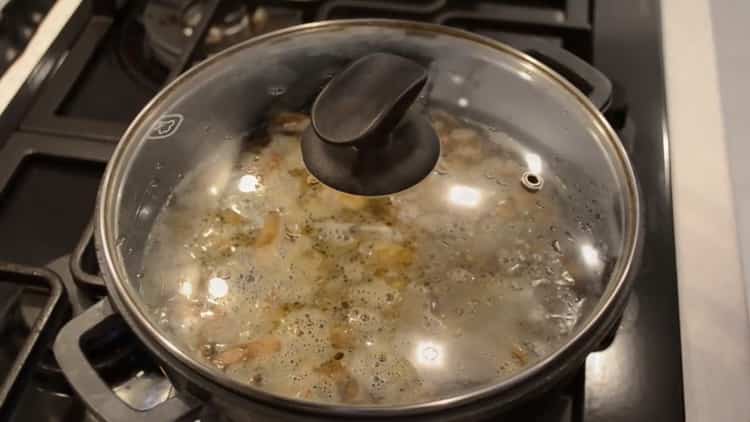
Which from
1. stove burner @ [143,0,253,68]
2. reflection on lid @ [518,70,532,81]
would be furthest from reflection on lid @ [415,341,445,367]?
stove burner @ [143,0,253,68]

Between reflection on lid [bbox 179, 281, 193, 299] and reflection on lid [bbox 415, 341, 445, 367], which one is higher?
reflection on lid [bbox 179, 281, 193, 299]

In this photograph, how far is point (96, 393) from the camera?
54 cm

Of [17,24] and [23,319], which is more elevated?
[17,24]

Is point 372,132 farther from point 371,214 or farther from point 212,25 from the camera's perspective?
point 212,25

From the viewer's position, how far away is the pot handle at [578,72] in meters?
0.74

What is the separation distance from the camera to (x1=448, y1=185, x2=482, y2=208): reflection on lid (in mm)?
653

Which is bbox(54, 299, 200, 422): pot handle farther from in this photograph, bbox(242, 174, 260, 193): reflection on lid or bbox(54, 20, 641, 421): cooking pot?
bbox(242, 174, 260, 193): reflection on lid

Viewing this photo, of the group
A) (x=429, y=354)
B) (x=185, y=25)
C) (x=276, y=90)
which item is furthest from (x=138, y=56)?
(x=429, y=354)

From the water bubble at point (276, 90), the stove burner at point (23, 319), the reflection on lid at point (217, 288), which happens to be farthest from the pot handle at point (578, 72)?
the stove burner at point (23, 319)

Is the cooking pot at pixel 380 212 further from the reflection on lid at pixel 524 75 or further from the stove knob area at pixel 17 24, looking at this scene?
the stove knob area at pixel 17 24

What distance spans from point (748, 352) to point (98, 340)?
1.74ft

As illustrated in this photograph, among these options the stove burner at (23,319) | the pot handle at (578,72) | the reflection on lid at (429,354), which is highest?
the pot handle at (578,72)

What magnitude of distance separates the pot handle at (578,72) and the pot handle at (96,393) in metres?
0.46

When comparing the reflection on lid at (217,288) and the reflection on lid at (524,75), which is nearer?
the reflection on lid at (217,288)
